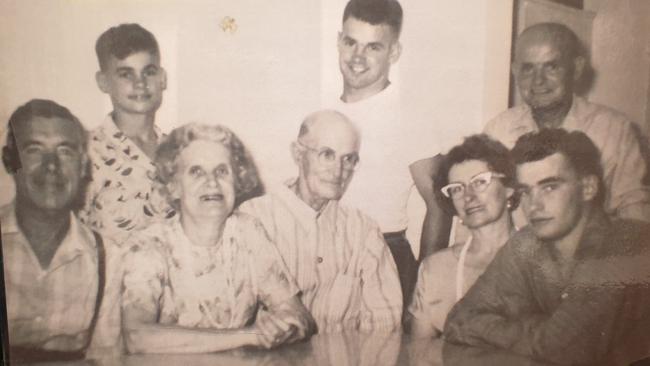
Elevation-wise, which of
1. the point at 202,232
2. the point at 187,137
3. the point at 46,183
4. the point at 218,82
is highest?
the point at 218,82

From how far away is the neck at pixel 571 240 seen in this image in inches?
87.7

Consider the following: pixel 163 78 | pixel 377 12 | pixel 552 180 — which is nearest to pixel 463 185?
pixel 552 180

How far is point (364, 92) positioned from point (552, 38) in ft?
2.15

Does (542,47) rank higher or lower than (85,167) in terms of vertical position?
higher

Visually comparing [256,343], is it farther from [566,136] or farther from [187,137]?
[566,136]

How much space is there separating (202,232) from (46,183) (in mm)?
513

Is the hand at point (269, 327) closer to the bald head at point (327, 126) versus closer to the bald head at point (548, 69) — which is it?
the bald head at point (327, 126)

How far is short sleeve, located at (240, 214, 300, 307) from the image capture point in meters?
2.14

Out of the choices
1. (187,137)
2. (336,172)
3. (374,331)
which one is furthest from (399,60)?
(374,331)

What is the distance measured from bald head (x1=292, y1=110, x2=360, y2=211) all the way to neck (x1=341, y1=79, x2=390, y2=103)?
6 centimetres

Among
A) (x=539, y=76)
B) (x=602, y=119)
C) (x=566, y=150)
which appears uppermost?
(x=539, y=76)

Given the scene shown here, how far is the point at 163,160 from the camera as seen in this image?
2.08 meters

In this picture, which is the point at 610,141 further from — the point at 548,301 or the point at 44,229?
the point at 44,229

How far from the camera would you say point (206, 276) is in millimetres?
2115
